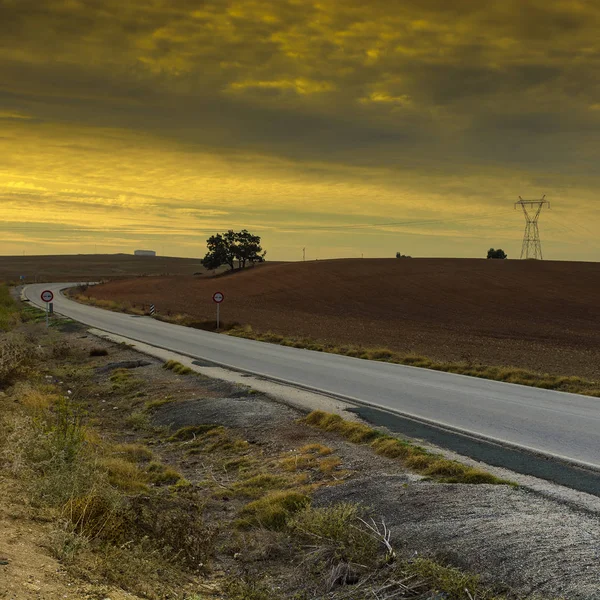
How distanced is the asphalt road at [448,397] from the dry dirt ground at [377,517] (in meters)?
2.54

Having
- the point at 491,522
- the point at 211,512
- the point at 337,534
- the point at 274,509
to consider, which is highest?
the point at 491,522

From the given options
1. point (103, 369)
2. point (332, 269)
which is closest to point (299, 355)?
point (103, 369)

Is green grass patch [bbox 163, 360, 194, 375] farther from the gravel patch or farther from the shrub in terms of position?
the shrub

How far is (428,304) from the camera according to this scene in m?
58.1

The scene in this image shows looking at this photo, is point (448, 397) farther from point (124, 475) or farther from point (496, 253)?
point (496, 253)

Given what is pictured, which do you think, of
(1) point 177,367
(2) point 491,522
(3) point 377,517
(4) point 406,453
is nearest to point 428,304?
(1) point 177,367

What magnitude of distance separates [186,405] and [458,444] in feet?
21.9

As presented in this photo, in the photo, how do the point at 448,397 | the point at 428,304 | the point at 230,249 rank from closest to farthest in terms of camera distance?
1. the point at 448,397
2. the point at 428,304
3. the point at 230,249

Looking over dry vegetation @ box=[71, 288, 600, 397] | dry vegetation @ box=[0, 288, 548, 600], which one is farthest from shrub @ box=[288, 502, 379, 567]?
dry vegetation @ box=[71, 288, 600, 397]

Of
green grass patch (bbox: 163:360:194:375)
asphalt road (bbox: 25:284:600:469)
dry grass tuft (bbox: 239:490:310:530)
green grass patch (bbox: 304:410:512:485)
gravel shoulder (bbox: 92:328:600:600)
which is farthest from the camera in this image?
green grass patch (bbox: 163:360:194:375)

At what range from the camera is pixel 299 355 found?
2420 centimetres

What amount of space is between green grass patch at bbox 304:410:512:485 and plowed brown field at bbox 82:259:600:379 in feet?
40.4

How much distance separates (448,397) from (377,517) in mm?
8114

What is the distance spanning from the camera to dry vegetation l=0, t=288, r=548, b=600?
20.1 ft
